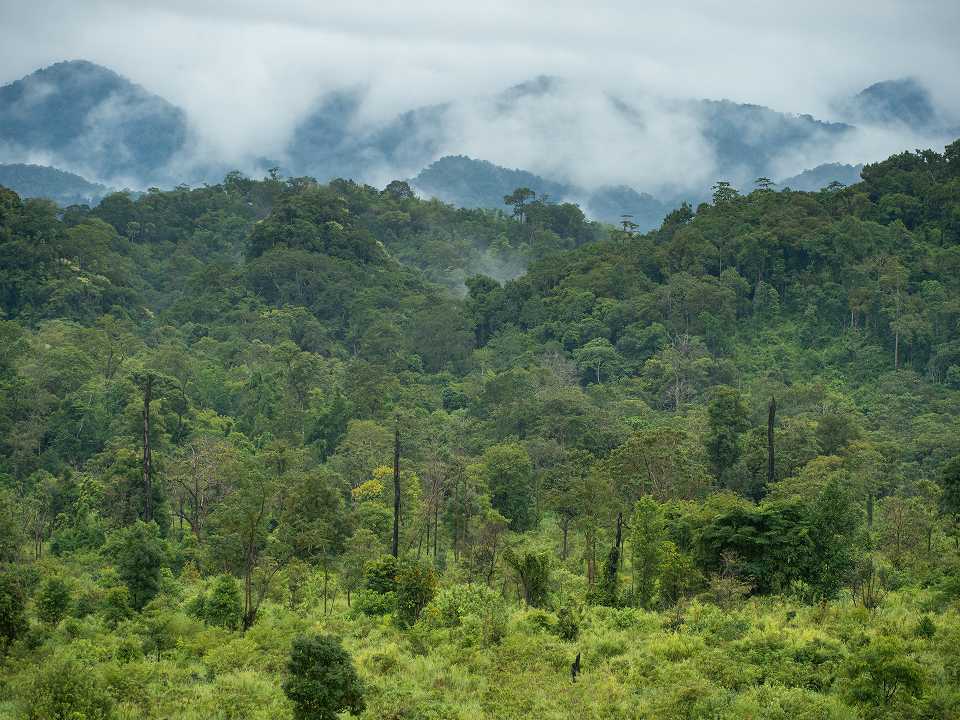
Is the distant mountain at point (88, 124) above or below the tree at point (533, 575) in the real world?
above

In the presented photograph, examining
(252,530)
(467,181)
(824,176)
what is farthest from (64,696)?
(824,176)

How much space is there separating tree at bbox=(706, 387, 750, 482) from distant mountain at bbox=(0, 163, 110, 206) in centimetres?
12576

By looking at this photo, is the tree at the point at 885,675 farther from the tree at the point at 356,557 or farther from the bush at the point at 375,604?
the tree at the point at 356,557

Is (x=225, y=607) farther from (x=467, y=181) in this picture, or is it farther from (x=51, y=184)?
(x=51, y=184)

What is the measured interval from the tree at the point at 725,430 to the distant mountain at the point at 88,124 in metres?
132

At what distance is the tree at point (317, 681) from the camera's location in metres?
14.6

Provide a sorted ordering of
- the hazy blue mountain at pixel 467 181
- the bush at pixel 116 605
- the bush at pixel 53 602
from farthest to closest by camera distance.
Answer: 1. the hazy blue mountain at pixel 467 181
2. the bush at pixel 116 605
3. the bush at pixel 53 602

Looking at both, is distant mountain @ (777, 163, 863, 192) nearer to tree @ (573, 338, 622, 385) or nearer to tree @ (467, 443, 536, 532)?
tree @ (573, 338, 622, 385)

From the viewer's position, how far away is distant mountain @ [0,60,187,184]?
150 m

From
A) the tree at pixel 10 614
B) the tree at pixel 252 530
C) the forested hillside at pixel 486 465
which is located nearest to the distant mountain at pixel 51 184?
the forested hillside at pixel 486 465

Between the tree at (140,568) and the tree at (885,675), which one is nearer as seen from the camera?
the tree at (885,675)

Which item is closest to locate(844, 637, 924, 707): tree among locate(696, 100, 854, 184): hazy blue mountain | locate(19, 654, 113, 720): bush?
locate(19, 654, 113, 720): bush

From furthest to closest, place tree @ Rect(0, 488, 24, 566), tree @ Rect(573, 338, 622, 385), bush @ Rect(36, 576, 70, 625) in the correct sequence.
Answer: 1. tree @ Rect(573, 338, 622, 385)
2. tree @ Rect(0, 488, 24, 566)
3. bush @ Rect(36, 576, 70, 625)

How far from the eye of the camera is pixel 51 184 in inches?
5758
